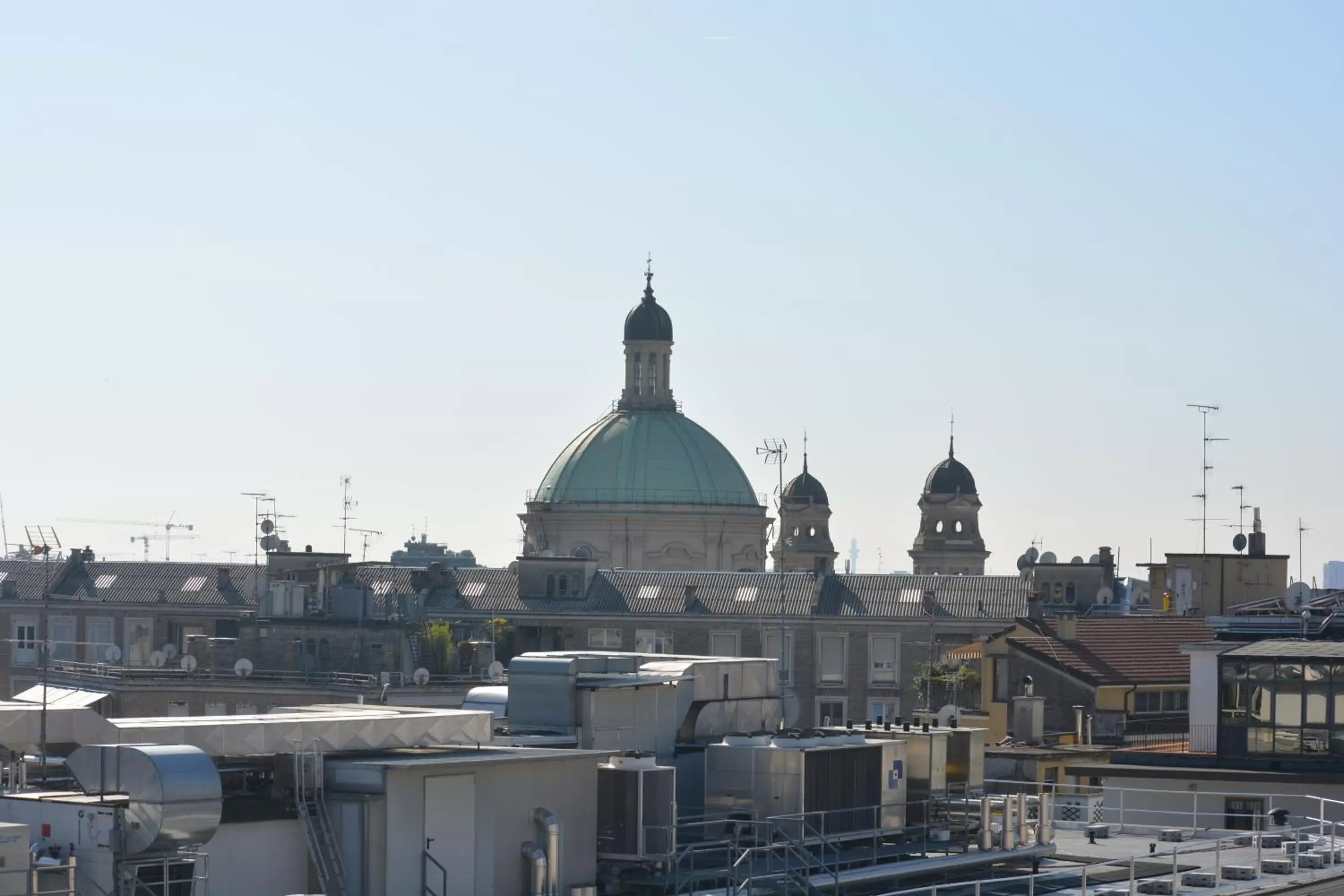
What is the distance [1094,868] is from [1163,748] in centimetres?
1290

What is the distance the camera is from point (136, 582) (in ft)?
364

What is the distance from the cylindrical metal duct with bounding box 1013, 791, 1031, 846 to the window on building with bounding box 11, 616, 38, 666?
68.0 m

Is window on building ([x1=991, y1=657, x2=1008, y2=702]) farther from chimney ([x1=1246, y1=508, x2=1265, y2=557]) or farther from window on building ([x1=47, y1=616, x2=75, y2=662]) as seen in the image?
window on building ([x1=47, y1=616, x2=75, y2=662])

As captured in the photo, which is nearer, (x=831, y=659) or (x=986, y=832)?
(x=986, y=832)

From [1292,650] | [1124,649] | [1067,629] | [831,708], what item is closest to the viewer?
[1292,650]

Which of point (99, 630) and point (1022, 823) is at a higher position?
point (1022, 823)

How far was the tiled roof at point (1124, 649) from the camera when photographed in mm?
59062

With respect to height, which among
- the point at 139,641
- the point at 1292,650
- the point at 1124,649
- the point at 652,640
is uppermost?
the point at 1292,650

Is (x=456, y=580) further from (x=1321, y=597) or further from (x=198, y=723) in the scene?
(x=198, y=723)

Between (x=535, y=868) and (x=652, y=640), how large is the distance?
76357 millimetres

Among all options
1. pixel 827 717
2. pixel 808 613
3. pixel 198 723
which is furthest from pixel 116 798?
pixel 808 613

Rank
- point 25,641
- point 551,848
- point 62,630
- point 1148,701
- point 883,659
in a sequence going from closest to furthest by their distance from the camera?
point 551,848 → point 1148,701 → point 25,641 → point 883,659 → point 62,630

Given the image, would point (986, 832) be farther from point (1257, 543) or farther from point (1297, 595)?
point (1257, 543)

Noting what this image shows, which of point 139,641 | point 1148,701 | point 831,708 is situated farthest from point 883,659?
point 1148,701
